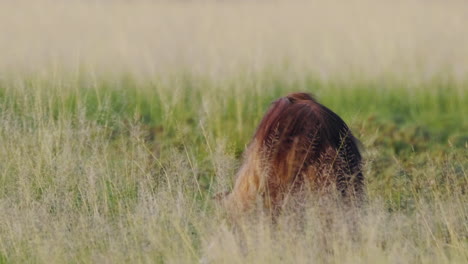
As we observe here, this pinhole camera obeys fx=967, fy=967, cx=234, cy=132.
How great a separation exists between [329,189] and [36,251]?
147cm

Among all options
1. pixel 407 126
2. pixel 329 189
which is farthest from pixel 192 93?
pixel 329 189

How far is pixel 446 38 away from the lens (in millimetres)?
11055

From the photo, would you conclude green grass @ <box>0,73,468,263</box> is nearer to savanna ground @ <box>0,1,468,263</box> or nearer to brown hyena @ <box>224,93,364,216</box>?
savanna ground @ <box>0,1,468,263</box>

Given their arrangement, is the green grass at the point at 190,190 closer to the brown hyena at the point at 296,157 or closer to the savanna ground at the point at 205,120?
the savanna ground at the point at 205,120

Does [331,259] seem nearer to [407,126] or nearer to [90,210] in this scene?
[90,210]

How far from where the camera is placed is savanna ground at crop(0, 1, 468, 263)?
456 cm

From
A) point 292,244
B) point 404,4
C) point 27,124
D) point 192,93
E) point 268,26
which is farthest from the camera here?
point 404,4

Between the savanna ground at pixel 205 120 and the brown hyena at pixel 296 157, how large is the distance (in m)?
0.11

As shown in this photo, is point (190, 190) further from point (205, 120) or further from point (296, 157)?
point (205, 120)

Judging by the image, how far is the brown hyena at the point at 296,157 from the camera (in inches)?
160

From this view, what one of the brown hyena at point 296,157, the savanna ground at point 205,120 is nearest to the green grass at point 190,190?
the savanna ground at point 205,120

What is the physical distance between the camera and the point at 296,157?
→ 4.09m

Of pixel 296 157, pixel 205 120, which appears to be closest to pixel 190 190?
pixel 296 157

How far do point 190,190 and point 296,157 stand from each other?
5.07ft
